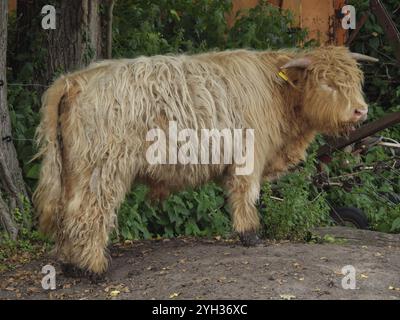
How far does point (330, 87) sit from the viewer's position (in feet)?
22.6

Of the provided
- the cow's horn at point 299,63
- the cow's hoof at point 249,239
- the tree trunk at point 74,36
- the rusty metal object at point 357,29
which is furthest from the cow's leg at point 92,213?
the rusty metal object at point 357,29

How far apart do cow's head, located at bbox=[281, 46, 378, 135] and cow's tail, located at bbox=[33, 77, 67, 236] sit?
78.3 inches

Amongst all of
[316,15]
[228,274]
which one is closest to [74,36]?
[228,274]

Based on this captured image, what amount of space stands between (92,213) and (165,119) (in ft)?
2.98

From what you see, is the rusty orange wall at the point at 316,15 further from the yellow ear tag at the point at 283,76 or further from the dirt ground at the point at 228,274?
the dirt ground at the point at 228,274

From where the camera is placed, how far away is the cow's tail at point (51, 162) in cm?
626

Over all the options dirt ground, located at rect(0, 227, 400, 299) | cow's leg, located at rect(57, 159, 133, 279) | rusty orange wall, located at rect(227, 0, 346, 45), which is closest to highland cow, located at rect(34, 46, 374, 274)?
cow's leg, located at rect(57, 159, 133, 279)

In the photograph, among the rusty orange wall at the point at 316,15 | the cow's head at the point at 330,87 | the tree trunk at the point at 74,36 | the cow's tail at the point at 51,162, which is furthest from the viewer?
the rusty orange wall at the point at 316,15

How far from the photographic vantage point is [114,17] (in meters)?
10.3

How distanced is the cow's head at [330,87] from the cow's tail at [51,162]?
1.99 m
